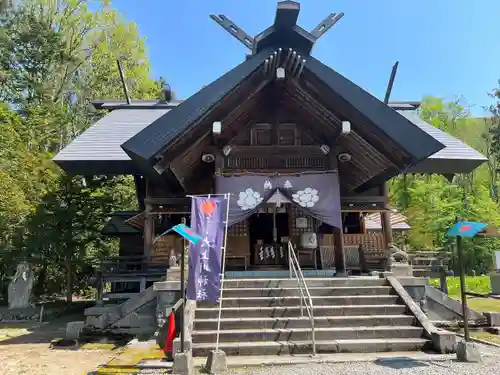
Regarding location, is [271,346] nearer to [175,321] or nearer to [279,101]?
[175,321]

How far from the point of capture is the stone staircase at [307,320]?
6.57 metres

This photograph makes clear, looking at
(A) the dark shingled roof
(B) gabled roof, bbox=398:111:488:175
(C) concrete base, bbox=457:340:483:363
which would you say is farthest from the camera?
(A) the dark shingled roof

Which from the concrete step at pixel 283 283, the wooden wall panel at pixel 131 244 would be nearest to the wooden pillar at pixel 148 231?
the concrete step at pixel 283 283

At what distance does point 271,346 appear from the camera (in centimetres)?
646

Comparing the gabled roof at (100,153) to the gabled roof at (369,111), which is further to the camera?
the gabled roof at (100,153)

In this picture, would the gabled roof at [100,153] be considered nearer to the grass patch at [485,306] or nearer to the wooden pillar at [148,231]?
the wooden pillar at [148,231]

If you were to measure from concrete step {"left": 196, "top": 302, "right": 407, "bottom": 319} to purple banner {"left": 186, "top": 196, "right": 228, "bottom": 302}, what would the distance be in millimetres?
1452

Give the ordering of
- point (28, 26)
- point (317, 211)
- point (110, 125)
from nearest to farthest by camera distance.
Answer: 1. point (317, 211)
2. point (110, 125)
3. point (28, 26)

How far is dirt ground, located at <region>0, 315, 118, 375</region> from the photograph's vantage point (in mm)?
6613

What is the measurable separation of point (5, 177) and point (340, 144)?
1309cm

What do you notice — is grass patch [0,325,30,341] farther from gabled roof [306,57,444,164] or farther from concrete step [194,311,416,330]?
gabled roof [306,57,444,164]

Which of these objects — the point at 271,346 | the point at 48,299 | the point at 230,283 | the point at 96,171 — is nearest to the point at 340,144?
the point at 230,283

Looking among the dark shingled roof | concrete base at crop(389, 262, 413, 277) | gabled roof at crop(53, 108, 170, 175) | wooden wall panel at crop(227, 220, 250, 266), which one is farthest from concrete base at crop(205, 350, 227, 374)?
the dark shingled roof

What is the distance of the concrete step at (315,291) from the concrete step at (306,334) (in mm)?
1105
